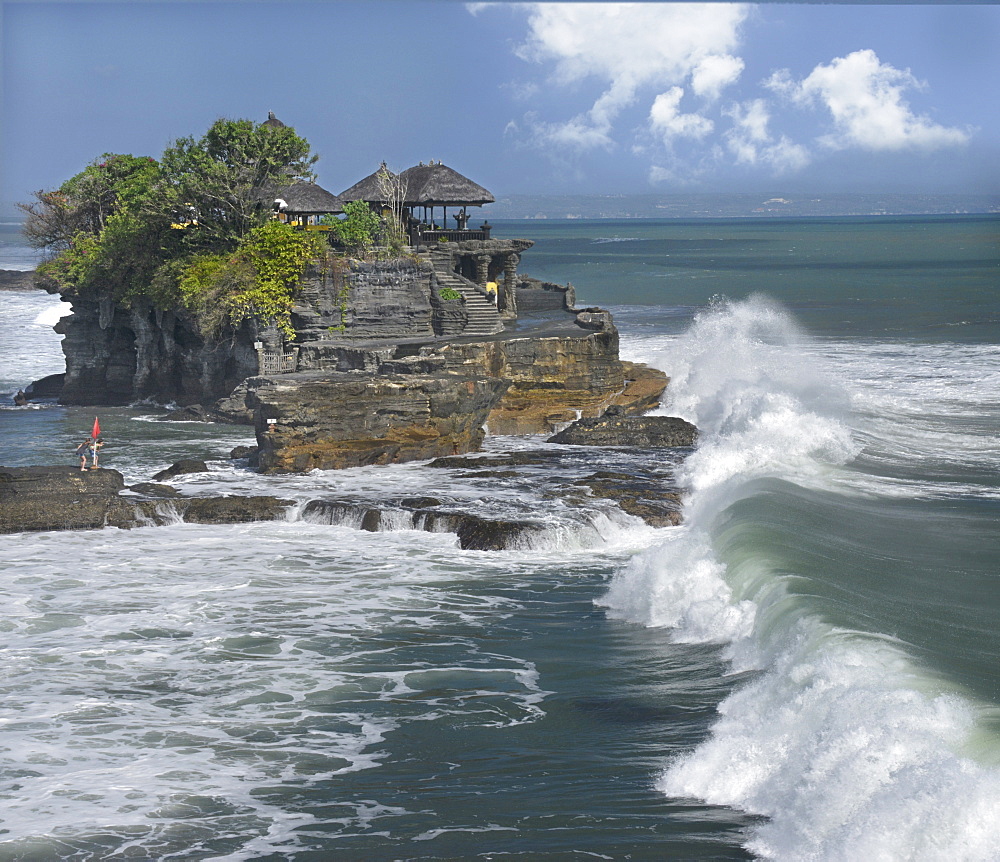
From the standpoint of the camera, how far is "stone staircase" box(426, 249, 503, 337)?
34.4 m

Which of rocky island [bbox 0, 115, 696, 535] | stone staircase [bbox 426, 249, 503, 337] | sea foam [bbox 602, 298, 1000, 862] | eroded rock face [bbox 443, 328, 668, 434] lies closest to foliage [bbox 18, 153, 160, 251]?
rocky island [bbox 0, 115, 696, 535]

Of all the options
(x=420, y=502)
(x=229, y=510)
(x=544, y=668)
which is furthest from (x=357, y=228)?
(x=544, y=668)

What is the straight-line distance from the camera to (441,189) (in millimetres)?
38625

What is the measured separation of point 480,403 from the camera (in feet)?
92.9

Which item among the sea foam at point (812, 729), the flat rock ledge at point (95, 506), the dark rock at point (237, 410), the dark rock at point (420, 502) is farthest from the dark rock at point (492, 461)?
the dark rock at point (237, 410)

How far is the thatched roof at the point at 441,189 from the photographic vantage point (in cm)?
3838

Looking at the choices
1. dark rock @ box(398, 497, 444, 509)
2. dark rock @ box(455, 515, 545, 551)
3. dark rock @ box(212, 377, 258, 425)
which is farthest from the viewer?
dark rock @ box(212, 377, 258, 425)

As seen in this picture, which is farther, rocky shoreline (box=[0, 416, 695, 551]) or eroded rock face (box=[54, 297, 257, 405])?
eroded rock face (box=[54, 297, 257, 405])

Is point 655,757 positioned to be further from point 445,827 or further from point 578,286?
point 578,286

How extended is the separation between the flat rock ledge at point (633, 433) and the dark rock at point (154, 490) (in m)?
9.53

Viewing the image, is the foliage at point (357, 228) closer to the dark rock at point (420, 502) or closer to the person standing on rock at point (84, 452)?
the person standing on rock at point (84, 452)

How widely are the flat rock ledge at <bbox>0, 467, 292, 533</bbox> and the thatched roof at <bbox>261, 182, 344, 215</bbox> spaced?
17053 mm

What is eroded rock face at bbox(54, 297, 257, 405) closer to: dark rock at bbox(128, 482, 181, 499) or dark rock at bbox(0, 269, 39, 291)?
dark rock at bbox(128, 482, 181, 499)

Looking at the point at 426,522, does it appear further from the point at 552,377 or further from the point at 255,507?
the point at 552,377
